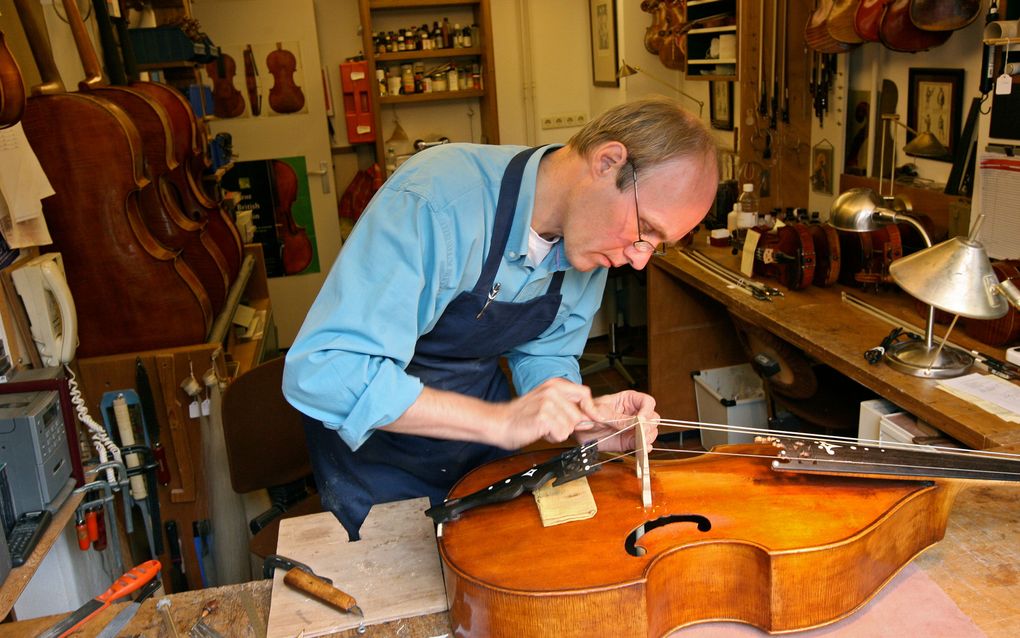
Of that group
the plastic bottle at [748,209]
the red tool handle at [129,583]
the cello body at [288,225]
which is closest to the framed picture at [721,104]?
the plastic bottle at [748,209]

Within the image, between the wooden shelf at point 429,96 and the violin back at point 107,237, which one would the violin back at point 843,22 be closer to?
the violin back at point 107,237

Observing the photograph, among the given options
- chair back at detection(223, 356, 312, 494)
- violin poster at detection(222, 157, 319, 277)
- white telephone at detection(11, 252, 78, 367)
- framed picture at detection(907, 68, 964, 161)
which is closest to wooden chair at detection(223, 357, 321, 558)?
chair back at detection(223, 356, 312, 494)

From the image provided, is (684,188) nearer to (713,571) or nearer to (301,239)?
(713,571)

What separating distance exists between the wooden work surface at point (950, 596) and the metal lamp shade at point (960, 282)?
668 millimetres

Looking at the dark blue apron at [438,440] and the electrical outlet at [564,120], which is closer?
the dark blue apron at [438,440]

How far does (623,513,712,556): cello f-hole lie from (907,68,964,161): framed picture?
7.97 ft

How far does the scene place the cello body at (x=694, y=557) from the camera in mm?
1193

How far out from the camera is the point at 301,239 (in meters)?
6.12

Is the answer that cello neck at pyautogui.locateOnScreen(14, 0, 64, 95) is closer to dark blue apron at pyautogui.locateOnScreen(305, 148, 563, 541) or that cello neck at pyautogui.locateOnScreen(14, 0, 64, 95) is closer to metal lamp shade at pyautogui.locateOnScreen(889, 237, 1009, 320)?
dark blue apron at pyautogui.locateOnScreen(305, 148, 563, 541)

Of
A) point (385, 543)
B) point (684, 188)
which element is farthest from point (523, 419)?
point (684, 188)

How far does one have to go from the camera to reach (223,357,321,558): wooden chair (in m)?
2.48

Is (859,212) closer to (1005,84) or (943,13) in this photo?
(1005,84)

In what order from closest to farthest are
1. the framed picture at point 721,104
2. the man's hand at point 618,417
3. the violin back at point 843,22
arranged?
the man's hand at point 618,417 < the violin back at point 843,22 < the framed picture at point 721,104

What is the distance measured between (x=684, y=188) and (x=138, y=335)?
1984 mm
